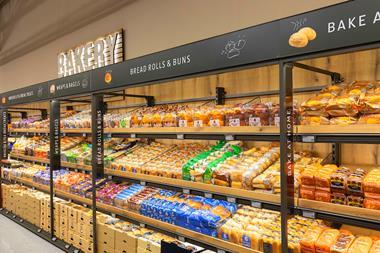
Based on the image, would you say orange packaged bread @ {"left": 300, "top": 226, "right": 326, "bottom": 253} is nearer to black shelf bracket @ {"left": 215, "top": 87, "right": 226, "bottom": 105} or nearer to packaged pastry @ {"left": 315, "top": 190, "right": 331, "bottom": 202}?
packaged pastry @ {"left": 315, "top": 190, "right": 331, "bottom": 202}

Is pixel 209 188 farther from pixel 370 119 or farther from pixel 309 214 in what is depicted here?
pixel 370 119

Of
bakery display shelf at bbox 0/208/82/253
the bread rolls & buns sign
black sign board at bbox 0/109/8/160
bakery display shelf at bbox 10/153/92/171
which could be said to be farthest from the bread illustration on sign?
black sign board at bbox 0/109/8/160

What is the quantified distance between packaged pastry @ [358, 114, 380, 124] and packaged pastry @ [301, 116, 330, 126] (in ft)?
0.58

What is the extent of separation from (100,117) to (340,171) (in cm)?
254

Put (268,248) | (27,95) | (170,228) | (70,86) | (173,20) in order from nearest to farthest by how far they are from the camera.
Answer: (268,248)
(170,228)
(173,20)
(70,86)
(27,95)

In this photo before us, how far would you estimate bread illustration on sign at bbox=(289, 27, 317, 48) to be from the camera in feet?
5.81

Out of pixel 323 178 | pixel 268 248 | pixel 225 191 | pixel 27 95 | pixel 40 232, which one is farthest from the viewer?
pixel 27 95

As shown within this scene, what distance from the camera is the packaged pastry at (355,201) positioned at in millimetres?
1783

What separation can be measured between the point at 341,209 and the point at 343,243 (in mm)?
221

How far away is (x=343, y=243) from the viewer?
1.88 m

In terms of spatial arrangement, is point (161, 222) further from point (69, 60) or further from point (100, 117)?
point (69, 60)

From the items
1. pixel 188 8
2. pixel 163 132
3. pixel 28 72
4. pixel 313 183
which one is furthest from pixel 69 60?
pixel 313 183

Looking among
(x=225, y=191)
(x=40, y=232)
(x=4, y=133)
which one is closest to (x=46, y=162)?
(x=40, y=232)

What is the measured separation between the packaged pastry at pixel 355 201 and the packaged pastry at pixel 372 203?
24 millimetres
